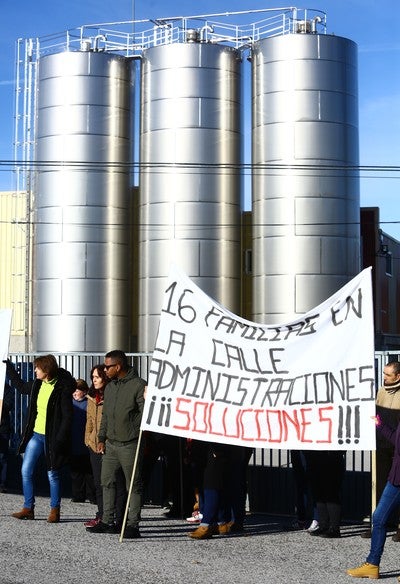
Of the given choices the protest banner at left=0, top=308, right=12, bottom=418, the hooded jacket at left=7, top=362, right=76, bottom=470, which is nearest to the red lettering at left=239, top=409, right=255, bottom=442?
the hooded jacket at left=7, top=362, right=76, bottom=470

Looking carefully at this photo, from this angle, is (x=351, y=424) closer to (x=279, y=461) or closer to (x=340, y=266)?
(x=279, y=461)

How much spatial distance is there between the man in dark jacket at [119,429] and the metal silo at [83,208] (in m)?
18.2

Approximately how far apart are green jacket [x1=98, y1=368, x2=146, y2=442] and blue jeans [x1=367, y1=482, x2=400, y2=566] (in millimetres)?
3022

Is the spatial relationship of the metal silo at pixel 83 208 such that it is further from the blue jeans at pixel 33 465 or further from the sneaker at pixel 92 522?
the sneaker at pixel 92 522

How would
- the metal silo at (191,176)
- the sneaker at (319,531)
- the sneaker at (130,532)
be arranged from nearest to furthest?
the sneaker at (130,532) → the sneaker at (319,531) → the metal silo at (191,176)

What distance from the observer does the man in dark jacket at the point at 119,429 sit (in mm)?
10547

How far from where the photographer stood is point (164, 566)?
8.83 m

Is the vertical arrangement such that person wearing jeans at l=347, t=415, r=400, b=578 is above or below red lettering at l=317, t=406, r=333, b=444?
below

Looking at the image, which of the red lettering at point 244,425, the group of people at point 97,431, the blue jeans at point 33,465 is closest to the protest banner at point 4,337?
the group of people at point 97,431

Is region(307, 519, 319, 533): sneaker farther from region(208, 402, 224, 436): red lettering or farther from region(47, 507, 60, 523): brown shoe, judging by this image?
region(47, 507, 60, 523): brown shoe

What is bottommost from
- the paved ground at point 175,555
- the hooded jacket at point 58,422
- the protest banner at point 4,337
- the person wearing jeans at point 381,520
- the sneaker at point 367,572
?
the paved ground at point 175,555

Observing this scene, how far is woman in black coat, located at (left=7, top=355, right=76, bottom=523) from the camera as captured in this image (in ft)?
37.1

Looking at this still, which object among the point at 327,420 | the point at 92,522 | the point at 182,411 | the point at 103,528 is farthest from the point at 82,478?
the point at 327,420

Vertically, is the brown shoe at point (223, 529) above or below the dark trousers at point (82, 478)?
below
